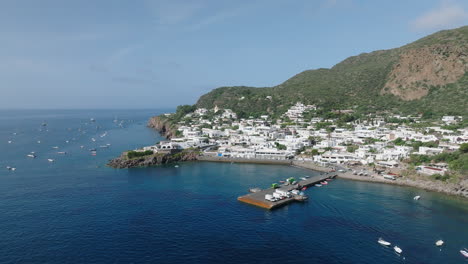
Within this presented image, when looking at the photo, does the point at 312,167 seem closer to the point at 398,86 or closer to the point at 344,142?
the point at 344,142

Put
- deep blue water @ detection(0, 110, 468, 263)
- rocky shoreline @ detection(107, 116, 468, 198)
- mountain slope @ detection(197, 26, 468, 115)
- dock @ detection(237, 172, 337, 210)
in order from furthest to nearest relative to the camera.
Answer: mountain slope @ detection(197, 26, 468, 115) → rocky shoreline @ detection(107, 116, 468, 198) → dock @ detection(237, 172, 337, 210) → deep blue water @ detection(0, 110, 468, 263)

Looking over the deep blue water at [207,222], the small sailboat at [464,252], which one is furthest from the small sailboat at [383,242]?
the small sailboat at [464,252]

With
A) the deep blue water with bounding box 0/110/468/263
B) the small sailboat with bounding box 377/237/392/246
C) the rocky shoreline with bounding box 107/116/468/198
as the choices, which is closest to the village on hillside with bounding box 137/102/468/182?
the rocky shoreline with bounding box 107/116/468/198

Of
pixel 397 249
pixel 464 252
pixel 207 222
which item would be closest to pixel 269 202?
pixel 207 222

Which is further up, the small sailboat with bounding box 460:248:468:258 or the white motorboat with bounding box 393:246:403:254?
the white motorboat with bounding box 393:246:403:254

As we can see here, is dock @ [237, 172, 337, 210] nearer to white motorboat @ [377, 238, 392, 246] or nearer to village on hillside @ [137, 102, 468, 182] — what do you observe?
village on hillside @ [137, 102, 468, 182]

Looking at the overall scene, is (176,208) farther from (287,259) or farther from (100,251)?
(287,259)
